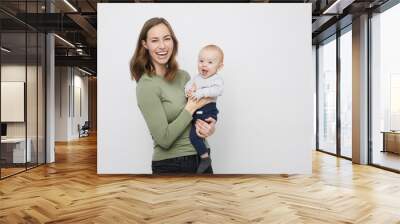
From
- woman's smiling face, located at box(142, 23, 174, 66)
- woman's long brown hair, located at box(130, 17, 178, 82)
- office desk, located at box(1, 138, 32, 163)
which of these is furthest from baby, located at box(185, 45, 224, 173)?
office desk, located at box(1, 138, 32, 163)

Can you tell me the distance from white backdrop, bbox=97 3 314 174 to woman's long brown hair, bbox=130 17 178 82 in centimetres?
9

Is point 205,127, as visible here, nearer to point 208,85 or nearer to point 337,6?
point 208,85

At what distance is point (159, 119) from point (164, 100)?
0.32 m

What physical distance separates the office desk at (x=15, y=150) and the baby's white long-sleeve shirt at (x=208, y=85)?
3.37 meters

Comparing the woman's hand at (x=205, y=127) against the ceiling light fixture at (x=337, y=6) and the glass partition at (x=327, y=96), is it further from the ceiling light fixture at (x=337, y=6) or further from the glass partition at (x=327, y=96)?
the glass partition at (x=327, y=96)

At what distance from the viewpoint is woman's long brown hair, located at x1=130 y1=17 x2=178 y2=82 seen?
21.3 feet

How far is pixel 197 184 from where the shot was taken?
19.9 feet

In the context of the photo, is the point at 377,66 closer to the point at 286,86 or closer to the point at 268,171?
the point at 286,86

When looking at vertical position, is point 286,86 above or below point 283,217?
above

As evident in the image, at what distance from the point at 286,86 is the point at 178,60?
186 centimetres

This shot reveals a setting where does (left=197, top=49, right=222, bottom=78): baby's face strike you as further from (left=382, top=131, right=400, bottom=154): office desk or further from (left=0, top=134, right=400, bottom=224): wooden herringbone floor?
(left=382, top=131, right=400, bottom=154): office desk

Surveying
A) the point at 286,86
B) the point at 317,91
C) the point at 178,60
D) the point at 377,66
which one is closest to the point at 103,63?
the point at 178,60

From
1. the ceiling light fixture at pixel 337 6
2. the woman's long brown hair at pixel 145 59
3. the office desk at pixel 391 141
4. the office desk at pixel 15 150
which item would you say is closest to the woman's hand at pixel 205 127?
the woman's long brown hair at pixel 145 59

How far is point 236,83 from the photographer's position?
6.64 m
